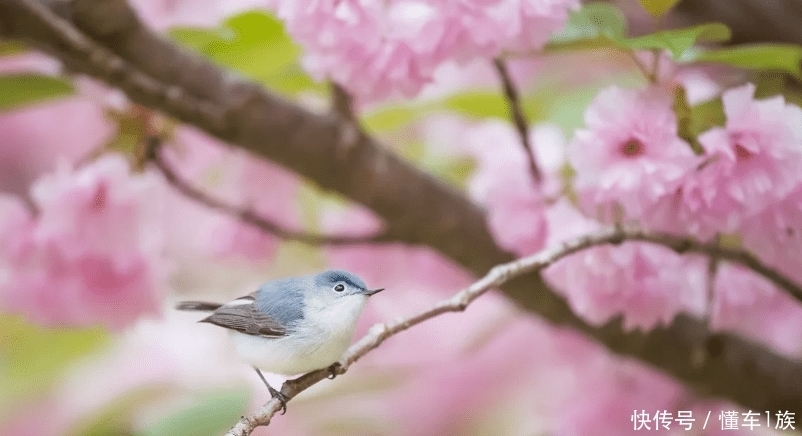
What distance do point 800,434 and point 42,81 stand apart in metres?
0.50

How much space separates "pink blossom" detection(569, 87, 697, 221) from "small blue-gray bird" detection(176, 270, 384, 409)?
0.11m

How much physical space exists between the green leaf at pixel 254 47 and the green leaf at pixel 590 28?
15 cm

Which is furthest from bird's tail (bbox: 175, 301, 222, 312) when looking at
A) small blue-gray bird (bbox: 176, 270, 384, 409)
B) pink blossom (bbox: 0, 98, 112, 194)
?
pink blossom (bbox: 0, 98, 112, 194)

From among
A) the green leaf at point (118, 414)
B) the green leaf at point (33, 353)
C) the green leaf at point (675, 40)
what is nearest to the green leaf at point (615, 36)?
the green leaf at point (675, 40)

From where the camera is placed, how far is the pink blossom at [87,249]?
1.32 feet


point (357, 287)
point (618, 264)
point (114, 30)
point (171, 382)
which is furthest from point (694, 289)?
point (171, 382)

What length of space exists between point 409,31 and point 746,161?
0.48 feet

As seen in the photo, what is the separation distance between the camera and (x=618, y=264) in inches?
12.6

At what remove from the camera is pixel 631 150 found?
0.96 ft

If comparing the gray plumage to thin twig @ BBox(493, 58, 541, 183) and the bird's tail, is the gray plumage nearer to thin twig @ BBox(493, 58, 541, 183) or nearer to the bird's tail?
the bird's tail

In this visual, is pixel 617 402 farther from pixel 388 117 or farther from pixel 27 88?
pixel 27 88

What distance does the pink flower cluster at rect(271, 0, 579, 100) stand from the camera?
Result: 0.98ft

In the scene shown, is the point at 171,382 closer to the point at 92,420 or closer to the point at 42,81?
the point at 92,420

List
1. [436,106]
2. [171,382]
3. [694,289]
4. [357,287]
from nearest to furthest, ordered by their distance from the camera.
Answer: [357,287] < [694,289] < [436,106] < [171,382]
